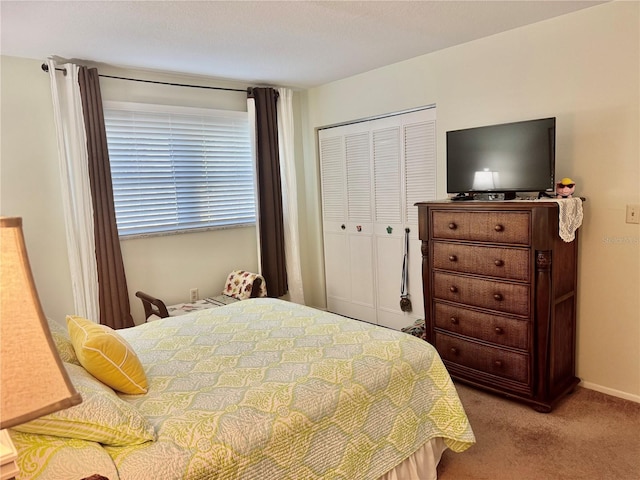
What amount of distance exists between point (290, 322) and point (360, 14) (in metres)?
1.86

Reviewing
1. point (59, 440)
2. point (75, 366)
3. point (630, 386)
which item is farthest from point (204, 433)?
point (630, 386)

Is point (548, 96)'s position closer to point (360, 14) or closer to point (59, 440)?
point (360, 14)

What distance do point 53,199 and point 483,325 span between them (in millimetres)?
3208

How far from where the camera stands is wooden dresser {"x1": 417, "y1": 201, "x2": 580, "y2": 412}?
259 centimetres

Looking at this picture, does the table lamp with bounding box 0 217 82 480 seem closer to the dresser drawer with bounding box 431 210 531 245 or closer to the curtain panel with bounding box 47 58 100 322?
the dresser drawer with bounding box 431 210 531 245

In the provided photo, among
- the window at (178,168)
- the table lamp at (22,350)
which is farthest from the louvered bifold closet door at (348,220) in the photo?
the table lamp at (22,350)

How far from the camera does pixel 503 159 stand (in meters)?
2.85

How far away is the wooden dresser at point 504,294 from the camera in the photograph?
2.59 metres

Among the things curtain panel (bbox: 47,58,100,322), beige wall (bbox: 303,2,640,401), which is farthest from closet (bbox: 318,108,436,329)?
curtain panel (bbox: 47,58,100,322)

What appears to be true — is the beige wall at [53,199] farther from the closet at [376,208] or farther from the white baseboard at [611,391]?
the white baseboard at [611,391]

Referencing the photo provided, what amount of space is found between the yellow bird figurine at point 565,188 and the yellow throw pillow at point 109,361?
250cm

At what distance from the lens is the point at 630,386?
2.76 m

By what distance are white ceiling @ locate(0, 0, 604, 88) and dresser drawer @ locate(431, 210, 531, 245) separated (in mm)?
1226

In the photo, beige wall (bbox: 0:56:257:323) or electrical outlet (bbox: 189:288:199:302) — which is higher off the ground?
beige wall (bbox: 0:56:257:323)
